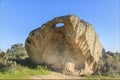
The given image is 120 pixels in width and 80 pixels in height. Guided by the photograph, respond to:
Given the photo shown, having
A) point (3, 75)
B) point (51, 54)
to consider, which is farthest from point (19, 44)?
point (3, 75)

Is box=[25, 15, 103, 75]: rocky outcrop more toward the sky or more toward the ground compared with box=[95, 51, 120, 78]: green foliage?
more toward the sky

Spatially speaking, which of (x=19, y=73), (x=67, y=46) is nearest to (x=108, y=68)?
(x=67, y=46)

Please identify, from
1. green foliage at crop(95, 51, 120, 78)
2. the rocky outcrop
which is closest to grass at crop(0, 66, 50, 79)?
the rocky outcrop

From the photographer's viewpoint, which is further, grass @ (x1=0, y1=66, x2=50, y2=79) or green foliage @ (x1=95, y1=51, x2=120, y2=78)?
green foliage @ (x1=95, y1=51, x2=120, y2=78)

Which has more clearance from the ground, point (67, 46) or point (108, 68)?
point (67, 46)

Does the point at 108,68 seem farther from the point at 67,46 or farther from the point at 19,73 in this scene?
the point at 19,73

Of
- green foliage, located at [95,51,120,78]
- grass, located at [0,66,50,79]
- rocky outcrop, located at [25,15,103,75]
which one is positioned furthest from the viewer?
green foliage, located at [95,51,120,78]

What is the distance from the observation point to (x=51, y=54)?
2320cm

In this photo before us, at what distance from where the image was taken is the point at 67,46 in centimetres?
2305

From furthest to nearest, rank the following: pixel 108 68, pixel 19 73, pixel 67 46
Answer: pixel 67 46
pixel 108 68
pixel 19 73

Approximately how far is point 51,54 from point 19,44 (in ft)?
97.4

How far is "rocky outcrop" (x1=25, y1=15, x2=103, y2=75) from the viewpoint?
21484 millimetres

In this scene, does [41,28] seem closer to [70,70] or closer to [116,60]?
[70,70]

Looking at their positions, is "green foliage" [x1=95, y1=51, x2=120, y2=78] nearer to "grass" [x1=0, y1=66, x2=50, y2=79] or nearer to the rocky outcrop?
the rocky outcrop
